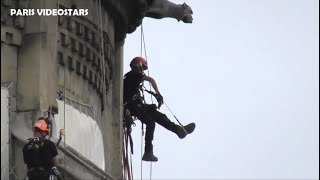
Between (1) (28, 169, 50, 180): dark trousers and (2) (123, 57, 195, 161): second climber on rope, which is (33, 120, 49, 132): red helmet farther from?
(2) (123, 57, 195, 161): second climber on rope

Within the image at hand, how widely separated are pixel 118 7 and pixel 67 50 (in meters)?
3.04

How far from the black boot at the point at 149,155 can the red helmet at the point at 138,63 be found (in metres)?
1.68

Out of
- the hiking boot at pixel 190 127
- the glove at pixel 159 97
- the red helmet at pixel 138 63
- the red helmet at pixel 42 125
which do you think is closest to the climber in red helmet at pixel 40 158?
the red helmet at pixel 42 125

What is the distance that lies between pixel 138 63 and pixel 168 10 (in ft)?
12.8

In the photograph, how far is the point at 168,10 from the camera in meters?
32.4

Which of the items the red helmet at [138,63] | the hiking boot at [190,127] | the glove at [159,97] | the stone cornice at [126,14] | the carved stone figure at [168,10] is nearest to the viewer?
the glove at [159,97]

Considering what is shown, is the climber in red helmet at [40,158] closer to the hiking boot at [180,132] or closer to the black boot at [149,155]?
the black boot at [149,155]

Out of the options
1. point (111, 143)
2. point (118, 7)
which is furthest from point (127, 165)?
point (118, 7)

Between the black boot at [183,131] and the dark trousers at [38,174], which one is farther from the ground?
the black boot at [183,131]

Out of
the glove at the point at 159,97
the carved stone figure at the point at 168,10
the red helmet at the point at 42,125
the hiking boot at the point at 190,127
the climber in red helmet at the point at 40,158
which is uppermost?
the carved stone figure at the point at 168,10

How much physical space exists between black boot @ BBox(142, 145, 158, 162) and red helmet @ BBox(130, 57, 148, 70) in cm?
168

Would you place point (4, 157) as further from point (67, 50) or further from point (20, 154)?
point (67, 50)

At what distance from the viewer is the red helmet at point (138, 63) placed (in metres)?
28.7

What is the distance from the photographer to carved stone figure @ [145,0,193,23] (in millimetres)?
32188
